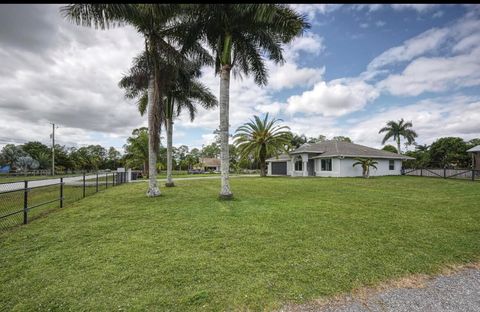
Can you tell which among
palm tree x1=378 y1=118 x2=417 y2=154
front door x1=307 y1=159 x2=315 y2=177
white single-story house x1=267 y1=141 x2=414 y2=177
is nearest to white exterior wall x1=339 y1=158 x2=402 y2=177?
white single-story house x1=267 y1=141 x2=414 y2=177

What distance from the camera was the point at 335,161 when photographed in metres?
23.9

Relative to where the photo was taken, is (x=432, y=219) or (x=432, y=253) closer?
(x=432, y=253)

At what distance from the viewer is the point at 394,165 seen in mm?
27297

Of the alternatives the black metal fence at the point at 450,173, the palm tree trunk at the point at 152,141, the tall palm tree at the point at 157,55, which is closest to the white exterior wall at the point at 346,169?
the black metal fence at the point at 450,173

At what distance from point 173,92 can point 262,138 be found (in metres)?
12.0

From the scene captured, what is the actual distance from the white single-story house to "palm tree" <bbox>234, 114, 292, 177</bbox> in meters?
1.56

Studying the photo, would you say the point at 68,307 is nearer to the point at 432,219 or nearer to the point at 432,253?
the point at 432,253

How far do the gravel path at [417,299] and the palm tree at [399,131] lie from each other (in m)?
41.8

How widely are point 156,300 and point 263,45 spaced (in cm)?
1091

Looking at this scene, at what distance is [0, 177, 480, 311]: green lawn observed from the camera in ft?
9.03

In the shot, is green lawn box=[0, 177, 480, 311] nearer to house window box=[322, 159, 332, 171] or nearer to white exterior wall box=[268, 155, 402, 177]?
white exterior wall box=[268, 155, 402, 177]

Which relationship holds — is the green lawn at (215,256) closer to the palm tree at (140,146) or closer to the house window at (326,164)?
the house window at (326,164)

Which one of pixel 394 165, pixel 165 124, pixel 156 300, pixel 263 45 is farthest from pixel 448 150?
pixel 156 300

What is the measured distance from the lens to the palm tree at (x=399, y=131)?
37625mm
